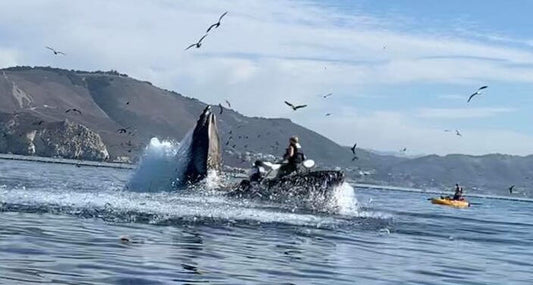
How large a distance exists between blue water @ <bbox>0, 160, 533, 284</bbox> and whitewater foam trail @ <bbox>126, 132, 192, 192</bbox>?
22.7ft

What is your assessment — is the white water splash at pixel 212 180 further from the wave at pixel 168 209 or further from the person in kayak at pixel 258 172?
the wave at pixel 168 209

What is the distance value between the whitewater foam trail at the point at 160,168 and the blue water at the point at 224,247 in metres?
6.92

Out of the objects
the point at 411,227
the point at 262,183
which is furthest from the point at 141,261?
the point at 262,183

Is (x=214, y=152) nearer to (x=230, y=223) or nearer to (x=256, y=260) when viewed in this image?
(x=230, y=223)

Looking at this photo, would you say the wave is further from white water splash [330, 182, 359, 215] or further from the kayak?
the kayak

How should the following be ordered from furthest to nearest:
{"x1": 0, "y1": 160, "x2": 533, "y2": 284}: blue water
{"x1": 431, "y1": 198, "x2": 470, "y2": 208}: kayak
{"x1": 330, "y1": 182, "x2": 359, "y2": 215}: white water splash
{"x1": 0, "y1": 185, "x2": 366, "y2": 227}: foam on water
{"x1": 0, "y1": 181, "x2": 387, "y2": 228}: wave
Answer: {"x1": 431, "y1": 198, "x2": 470, "y2": 208}: kayak, {"x1": 330, "y1": 182, "x2": 359, "y2": 215}: white water splash, {"x1": 0, "y1": 185, "x2": 366, "y2": 227}: foam on water, {"x1": 0, "y1": 181, "x2": 387, "y2": 228}: wave, {"x1": 0, "y1": 160, "x2": 533, "y2": 284}: blue water

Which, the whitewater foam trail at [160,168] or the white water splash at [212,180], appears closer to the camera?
the white water splash at [212,180]

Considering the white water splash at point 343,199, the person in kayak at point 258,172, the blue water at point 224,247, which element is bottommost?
the blue water at point 224,247

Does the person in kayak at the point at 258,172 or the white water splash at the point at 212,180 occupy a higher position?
the person in kayak at the point at 258,172

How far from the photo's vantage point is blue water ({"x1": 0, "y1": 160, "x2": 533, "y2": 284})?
15266mm

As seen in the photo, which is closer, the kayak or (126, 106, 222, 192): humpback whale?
(126, 106, 222, 192): humpback whale

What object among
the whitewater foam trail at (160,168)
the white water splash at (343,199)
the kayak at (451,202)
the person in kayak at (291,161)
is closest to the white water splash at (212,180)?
the whitewater foam trail at (160,168)

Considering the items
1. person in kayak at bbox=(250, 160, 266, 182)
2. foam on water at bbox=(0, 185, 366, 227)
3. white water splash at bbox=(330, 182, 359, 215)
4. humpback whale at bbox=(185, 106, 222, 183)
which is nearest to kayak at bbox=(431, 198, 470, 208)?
humpback whale at bbox=(185, 106, 222, 183)

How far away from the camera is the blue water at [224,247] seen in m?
15.3
